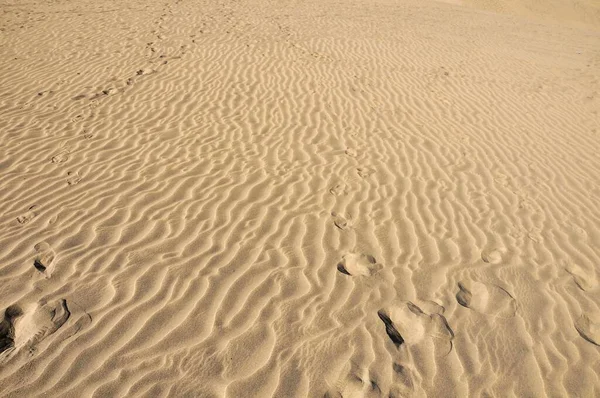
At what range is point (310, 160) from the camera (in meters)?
4.81

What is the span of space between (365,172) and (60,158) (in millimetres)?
3856

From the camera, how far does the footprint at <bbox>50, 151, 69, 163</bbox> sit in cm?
448

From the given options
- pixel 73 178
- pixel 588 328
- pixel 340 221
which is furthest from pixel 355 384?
pixel 73 178

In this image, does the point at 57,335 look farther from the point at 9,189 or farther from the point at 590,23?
the point at 590,23

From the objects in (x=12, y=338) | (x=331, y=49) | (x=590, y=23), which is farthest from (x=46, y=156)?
(x=590, y=23)

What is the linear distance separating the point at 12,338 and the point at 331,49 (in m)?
8.97

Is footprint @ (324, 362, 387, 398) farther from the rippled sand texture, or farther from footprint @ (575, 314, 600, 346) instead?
footprint @ (575, 314, 600, 346)

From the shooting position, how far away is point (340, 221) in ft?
12.3

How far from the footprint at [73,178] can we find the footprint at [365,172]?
334 cm

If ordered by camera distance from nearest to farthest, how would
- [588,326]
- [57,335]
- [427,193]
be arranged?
[57,335], [588,326], [427,193]

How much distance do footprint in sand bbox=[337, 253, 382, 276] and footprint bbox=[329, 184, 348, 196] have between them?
101 centimetres

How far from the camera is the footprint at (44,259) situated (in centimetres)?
296

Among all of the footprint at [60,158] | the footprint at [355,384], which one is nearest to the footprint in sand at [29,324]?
the footprint at [355,384]

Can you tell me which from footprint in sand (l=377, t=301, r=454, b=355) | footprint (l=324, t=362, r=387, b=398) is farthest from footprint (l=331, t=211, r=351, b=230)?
footprint (l=324, t=362, r=387, b=398)
